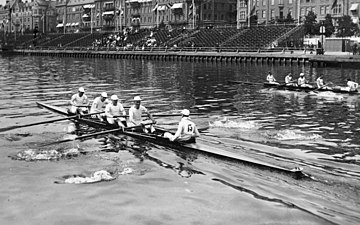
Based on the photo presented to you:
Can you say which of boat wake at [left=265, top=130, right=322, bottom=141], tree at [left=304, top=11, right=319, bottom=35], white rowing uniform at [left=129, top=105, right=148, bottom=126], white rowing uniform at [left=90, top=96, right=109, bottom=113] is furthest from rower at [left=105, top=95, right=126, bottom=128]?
tree at [left=304, top=11, right=319, bottom=35]

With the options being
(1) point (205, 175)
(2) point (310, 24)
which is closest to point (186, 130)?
(1) point (205, 175)

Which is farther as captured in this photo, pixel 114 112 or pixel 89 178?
pixel 114 112

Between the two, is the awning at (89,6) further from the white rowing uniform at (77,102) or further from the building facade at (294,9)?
the white rowing uniform at (77,102)

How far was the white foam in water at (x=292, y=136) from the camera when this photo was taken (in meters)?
24.7

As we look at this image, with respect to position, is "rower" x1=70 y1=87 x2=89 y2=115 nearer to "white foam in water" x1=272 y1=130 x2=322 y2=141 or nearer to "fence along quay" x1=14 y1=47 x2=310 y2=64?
"white foam in water" x1=272 y1=130 x2=322 y2=141

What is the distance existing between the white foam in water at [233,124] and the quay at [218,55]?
1873 inches

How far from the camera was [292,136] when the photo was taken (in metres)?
25.0

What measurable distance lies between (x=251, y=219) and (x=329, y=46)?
3020 inches

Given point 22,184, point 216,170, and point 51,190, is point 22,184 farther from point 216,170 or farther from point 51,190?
point 216,170

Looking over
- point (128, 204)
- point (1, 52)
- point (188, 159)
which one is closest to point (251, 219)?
point (128, 204)


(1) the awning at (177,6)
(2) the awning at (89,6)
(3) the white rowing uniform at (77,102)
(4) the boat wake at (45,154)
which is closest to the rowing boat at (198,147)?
(3) the white rowing uniform at (77,102)

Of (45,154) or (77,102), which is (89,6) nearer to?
(77,102)

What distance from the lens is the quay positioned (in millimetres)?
75125

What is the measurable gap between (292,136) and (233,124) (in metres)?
4.29
